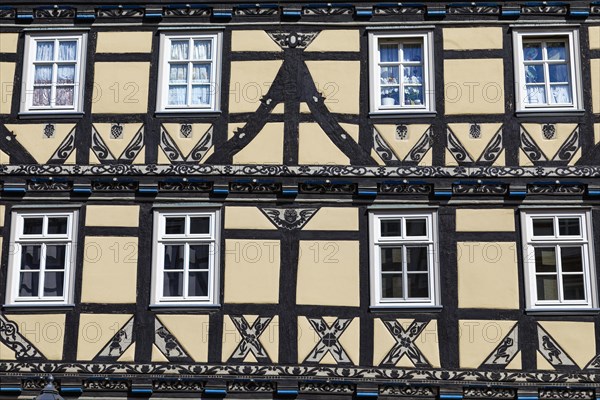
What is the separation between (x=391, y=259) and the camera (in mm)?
18828

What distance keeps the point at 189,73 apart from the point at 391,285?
15.4 feet

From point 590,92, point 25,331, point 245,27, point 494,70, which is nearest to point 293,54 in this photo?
point 245,27

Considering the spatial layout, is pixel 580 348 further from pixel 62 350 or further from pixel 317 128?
pixel 62 350

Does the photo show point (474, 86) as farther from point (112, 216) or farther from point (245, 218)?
point (112, 216)

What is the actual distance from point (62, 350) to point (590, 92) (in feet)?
29.5

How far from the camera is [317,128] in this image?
63.6ft

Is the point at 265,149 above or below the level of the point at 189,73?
below

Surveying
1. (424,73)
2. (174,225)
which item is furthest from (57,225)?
(424,73)

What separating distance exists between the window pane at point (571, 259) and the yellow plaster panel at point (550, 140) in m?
1.46

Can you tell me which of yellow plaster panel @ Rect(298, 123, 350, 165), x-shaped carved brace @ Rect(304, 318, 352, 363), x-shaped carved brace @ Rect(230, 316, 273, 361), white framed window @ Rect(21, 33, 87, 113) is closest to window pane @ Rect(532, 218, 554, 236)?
yellow plaster panel @ Rect(298, 123, 350, 165)

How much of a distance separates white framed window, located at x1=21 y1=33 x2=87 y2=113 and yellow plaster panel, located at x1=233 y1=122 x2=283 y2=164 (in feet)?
9.14

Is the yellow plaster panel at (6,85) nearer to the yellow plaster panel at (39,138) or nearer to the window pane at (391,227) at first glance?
the yellow plaster panel at (39,138)

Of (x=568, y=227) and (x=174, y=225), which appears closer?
(x=568, y=227)

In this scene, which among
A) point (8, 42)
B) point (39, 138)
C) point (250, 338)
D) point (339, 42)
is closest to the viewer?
point (250, 338)
